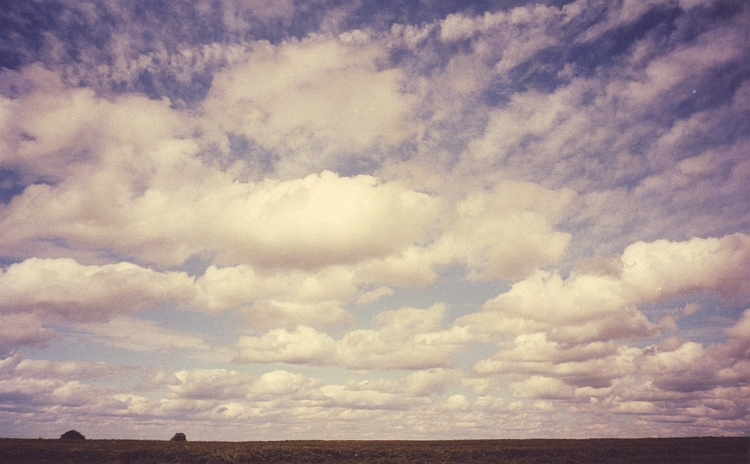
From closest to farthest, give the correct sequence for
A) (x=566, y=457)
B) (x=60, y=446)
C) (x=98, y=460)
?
(x=98, y=460)
(x=60, y=446)
(x=566, y=457)

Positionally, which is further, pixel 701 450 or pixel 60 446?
pixel 701 450

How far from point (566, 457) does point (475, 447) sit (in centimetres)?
1247

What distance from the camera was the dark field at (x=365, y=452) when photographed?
5266 centimetres

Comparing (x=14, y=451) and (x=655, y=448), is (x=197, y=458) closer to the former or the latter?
(x=14, y=451)

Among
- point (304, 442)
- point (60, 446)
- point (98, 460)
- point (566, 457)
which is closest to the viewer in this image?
point (98, 460)

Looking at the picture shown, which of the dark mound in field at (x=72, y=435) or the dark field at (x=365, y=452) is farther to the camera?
the dark mound in field at (x=72, y=435)

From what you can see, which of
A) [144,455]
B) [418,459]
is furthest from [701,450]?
[144,455]

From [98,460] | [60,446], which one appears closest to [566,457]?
[98,460]

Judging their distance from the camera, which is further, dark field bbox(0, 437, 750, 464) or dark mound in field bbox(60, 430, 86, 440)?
dark mound in field bbox(60, 430, 86, 440)

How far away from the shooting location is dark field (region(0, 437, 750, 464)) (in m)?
52.7

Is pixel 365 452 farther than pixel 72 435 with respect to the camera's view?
No

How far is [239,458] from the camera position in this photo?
54000 mm

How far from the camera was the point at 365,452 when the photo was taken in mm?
60344

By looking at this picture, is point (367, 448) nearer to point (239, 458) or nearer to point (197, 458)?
point (239, 458)
